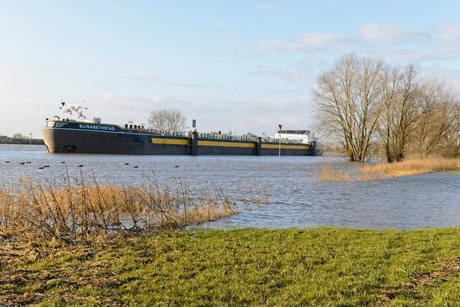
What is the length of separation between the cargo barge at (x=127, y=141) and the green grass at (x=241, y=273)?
173 ft

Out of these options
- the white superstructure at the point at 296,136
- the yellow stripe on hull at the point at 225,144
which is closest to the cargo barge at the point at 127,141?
the yellow stripe on hull at the point at 225,144

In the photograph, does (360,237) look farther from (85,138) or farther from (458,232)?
(85,138)

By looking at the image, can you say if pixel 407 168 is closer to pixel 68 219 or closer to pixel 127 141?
pixel 68 219

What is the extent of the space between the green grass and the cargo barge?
52.6m

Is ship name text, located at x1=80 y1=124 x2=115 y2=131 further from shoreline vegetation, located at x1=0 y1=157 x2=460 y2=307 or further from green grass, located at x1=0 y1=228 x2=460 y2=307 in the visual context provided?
green grass, located at x1=0 y1=228 x2=460 y2=307

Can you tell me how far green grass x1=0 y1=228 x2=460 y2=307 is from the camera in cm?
479

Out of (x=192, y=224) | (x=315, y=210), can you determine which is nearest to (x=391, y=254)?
(x=192, y=224)

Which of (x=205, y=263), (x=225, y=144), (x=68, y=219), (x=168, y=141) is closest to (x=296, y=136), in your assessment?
(x=225, y=144)

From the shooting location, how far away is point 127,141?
62.7 metres

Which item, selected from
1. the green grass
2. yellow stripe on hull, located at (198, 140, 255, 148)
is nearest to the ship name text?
yellow stripe on hull, located at (198, 140, 255, 148)

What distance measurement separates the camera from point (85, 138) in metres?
57.8

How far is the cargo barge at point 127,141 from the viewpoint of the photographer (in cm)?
5644

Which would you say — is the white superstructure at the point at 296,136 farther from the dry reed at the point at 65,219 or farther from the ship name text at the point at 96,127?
the dry reed at the point at 65,219

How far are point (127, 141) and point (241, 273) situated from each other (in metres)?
59.2
